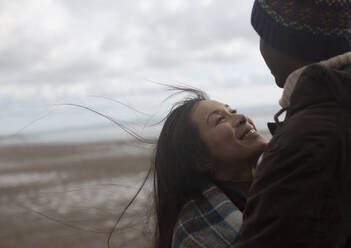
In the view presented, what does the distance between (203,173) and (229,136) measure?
0.81 feet

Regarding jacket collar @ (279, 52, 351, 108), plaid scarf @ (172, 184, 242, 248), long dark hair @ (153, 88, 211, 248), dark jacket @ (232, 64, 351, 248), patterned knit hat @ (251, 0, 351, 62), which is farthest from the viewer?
long dark hair @ (153, 88, 211, 248)

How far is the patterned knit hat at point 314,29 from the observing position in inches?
65.4

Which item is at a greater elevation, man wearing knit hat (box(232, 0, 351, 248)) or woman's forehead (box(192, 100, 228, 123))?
man wearing knit hat (box(232, 0, 351, 248))

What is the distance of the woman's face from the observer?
2385 mm

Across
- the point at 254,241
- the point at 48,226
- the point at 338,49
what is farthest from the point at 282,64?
the point at 48,226

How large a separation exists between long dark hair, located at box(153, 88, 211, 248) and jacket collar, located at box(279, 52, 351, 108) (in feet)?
3.19

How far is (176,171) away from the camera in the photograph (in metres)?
2.56

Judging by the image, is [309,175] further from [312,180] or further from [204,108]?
[204,108]

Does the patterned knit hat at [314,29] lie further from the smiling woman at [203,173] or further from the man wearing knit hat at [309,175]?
the smiling woman at [203,173]

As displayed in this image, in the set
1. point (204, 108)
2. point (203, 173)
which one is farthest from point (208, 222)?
point (204, 108)

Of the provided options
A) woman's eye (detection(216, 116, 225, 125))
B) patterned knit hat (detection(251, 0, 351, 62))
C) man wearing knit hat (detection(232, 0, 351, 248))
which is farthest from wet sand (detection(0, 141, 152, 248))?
man wearing knit hat (detection(232, 0, 351, 248))

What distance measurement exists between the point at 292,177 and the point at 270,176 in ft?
0.21

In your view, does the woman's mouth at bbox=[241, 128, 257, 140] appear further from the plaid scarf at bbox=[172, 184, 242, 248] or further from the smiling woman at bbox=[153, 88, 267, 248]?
the plaid scarf at bbox=[172, 184, 242, 248]

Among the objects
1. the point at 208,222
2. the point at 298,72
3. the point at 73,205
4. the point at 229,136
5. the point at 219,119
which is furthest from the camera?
the point at 73,205
